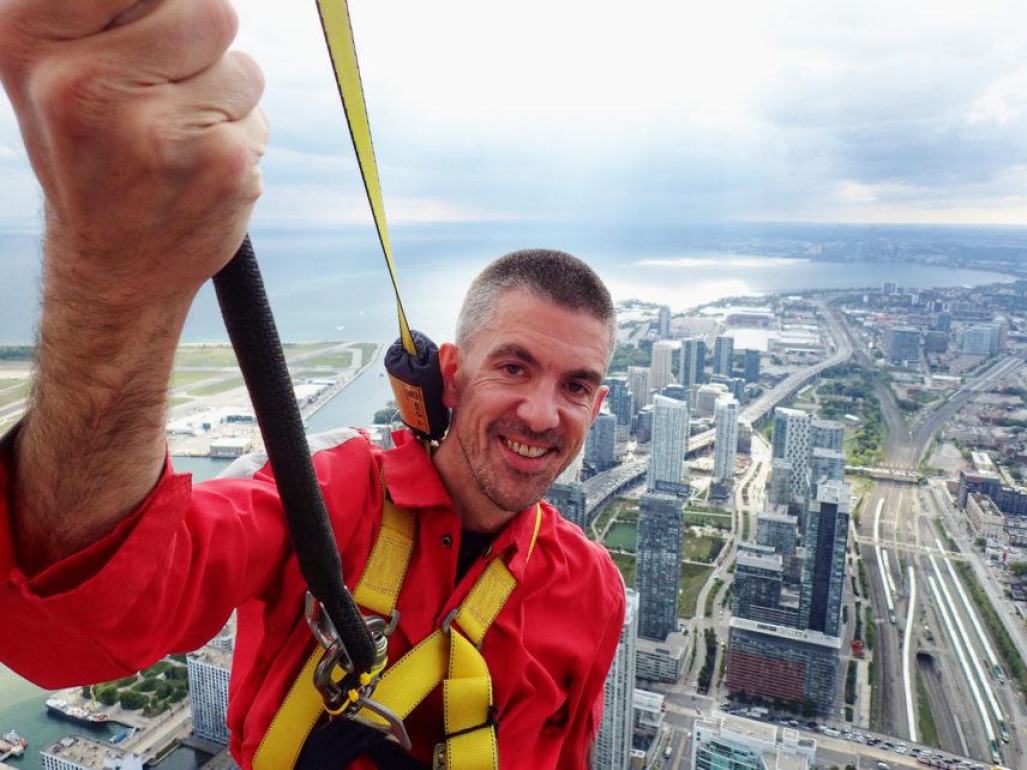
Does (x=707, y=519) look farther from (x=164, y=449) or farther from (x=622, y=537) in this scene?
(x=164, y=449)

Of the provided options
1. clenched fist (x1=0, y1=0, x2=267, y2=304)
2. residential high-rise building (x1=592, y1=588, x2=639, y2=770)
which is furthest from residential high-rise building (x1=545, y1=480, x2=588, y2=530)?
clenched fist (x1=0, y1=0, x2=267, y2=304)

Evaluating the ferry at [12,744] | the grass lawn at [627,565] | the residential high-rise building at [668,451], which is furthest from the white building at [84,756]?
the residential high-rise building at [668,451]

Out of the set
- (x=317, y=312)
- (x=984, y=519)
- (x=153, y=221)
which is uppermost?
(x=153, y=221)

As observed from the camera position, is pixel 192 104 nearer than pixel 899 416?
Yes

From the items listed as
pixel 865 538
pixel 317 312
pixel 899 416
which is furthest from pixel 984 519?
pixel 317 312

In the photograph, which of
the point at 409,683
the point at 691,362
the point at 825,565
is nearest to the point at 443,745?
the point at 409,683

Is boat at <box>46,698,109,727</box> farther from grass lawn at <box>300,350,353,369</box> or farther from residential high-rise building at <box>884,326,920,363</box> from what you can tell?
residential high-rise building at <box>884,326,920,363</box>

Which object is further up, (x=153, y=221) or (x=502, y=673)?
(x=153, y=221)

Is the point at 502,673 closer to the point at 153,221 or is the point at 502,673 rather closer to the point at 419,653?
the point at 419,653
